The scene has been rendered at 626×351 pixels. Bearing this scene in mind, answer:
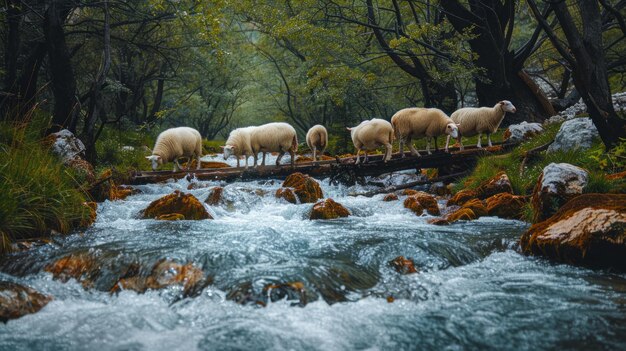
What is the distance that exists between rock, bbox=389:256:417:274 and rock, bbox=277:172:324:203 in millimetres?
5214

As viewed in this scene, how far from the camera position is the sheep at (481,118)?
13.0m

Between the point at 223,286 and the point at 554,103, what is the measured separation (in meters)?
19.6

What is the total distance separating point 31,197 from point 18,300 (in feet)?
9.47

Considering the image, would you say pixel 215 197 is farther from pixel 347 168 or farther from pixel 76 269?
pixel 76 269

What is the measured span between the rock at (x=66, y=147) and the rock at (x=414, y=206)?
703 centimetres

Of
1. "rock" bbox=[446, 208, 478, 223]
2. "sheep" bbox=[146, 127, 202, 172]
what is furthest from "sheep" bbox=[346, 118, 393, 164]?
"sheep" bbox=[146, 127, 202, 172]

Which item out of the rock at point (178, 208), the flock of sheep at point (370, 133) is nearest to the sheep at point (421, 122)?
the flock of sheep at point (370, 133)

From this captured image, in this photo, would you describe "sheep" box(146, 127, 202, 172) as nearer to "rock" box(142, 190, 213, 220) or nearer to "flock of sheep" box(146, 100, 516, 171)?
"flock of sheep" box(146, 100, 516, 171)

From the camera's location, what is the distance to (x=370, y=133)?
12.1m

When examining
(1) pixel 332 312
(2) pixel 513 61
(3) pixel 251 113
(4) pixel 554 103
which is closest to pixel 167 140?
(1) pixel 332 312

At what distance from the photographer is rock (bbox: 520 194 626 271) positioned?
507 cm

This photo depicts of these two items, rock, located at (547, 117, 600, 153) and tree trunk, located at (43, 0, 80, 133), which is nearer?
rock, located at (547, 117, 600, 153)

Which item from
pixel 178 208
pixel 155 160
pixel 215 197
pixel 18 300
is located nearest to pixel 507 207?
pixel 215 197

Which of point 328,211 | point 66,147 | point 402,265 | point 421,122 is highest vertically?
point 421,122
